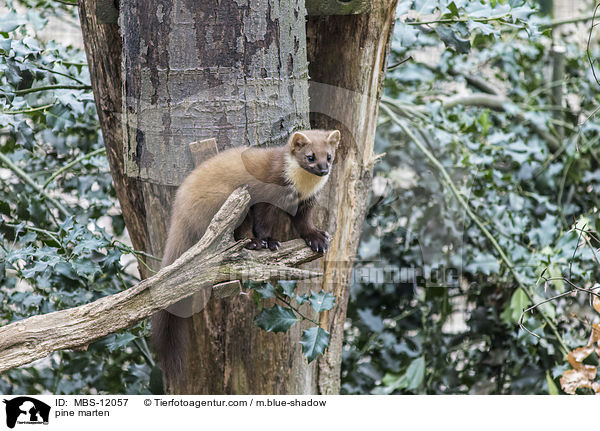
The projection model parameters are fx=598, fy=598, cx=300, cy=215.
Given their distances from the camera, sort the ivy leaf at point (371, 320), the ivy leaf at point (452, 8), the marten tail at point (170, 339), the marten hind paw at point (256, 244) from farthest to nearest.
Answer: the ivy leaf at point (371, 320), the ivy leaf at point (452, 8), the marten tail at point (170, 339), the marten hind paw at point (256, 244)

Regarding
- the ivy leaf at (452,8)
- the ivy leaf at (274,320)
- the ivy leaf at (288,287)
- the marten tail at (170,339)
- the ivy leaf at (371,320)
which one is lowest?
the ivy leaf at (371,320)

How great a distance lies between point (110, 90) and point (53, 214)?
55 centimetres

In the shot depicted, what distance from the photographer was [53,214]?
1657 mm

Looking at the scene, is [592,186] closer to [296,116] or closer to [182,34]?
[296,116]

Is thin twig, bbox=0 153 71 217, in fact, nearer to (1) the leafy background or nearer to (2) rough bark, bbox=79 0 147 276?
(1) the leafy background

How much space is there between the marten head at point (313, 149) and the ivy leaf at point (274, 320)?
28cm

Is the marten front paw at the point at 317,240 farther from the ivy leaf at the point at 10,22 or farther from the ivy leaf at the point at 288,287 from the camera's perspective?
the ivy leaf at the point at 10,22

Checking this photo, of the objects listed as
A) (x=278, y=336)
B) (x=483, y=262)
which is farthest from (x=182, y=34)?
(x=483, y=262)

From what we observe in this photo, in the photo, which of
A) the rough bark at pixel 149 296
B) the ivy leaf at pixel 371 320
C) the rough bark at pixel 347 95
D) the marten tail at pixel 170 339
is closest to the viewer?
the rough bark at pixel 149 296

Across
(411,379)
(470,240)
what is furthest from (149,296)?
(470,240)

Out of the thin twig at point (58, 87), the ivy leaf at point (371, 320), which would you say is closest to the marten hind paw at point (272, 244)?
the thin twig at point (58, 87)

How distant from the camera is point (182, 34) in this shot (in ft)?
3.48

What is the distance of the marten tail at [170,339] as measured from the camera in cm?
117
